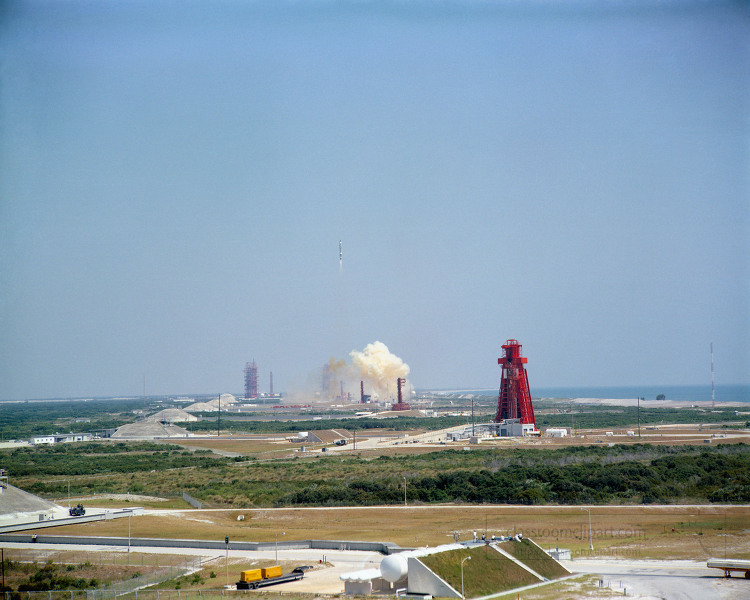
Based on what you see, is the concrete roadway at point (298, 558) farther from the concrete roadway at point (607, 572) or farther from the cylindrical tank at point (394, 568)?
the cylindrical tank at point (394, 568)

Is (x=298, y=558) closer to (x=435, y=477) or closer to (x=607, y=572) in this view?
(x=607, y=572)

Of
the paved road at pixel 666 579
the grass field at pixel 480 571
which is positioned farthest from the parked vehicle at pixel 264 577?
the paved road at pixel 666 579

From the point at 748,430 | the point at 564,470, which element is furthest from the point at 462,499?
the point at 748,430

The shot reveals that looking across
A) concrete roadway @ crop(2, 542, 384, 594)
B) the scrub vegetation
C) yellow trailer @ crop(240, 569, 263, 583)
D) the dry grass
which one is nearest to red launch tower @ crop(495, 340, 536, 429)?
the scrub vegetation

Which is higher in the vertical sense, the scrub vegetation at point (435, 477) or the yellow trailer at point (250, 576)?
the yellow trailer at point (250, 576)

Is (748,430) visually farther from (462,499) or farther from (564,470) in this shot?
(462,499)

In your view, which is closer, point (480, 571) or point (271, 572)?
point (480, 571)

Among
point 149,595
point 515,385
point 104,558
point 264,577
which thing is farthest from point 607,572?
point 515,385
